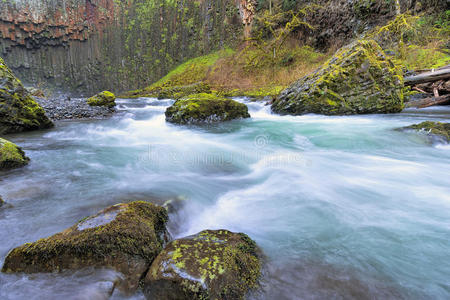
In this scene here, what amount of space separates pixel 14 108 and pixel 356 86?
10604mm

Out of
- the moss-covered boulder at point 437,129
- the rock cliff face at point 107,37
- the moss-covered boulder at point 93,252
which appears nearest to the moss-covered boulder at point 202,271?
the moss-covered boulder at point 93,252

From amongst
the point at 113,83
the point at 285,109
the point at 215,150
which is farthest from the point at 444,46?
the point at 113,83

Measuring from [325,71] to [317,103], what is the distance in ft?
3.91

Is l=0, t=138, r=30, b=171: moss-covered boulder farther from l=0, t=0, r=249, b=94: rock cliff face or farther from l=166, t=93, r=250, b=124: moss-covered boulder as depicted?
l=0, t=0, r=249, b=94: rock cliff face

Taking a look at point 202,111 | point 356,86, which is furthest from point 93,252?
point 356,86

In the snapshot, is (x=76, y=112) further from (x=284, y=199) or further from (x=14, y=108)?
(x=284, y=199)

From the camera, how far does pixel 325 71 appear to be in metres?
8.41

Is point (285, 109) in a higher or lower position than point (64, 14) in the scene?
lower

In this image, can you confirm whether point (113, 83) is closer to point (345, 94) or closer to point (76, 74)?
point (76, 74)

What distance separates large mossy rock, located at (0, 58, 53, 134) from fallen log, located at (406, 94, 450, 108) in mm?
13311

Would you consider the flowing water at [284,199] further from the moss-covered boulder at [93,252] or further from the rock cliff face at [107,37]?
the rock cliff face at [107,37]

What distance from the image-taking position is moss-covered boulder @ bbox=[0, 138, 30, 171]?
3688 mm

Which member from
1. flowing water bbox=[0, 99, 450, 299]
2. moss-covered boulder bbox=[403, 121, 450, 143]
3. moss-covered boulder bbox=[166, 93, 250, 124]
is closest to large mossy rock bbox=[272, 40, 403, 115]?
flowing water bbox=[0, 99, 450, 299]

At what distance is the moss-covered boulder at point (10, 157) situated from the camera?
3.69 m
